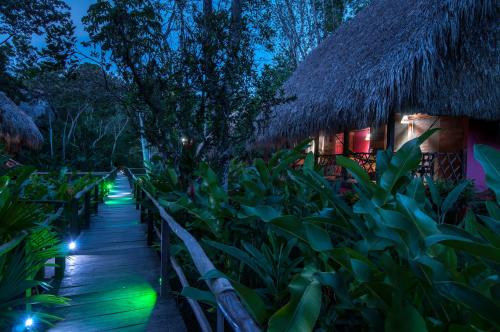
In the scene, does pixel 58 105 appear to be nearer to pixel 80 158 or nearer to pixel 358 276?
pixel 80 158

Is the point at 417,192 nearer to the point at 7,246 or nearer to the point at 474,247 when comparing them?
the point at 474,247

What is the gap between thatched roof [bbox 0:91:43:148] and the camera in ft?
34.0

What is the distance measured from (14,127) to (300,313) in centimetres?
1320

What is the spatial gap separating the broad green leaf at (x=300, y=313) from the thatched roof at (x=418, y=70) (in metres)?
4.10

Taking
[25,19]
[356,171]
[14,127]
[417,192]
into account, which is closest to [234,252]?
[356,171]

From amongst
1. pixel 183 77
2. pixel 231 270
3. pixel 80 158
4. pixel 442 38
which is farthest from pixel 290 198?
pixel 80 158

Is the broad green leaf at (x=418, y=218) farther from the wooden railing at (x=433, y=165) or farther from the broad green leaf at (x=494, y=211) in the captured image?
the wooden railing at (x=433, y=165)

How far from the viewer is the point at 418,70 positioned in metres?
5.04

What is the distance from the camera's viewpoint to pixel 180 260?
8.50 ft

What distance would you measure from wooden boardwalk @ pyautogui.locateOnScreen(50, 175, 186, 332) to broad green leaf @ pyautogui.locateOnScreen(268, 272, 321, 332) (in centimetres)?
165

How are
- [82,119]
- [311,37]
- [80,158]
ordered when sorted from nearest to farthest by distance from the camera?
[311,37] → [80,158] → [82,119]

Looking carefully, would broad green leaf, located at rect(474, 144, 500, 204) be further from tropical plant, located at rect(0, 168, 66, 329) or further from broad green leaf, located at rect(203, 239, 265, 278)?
tropical plant, located at rect(0, 168, 66, 329)

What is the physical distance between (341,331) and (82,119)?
87.7 ft

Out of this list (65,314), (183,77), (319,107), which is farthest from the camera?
(319,107)
